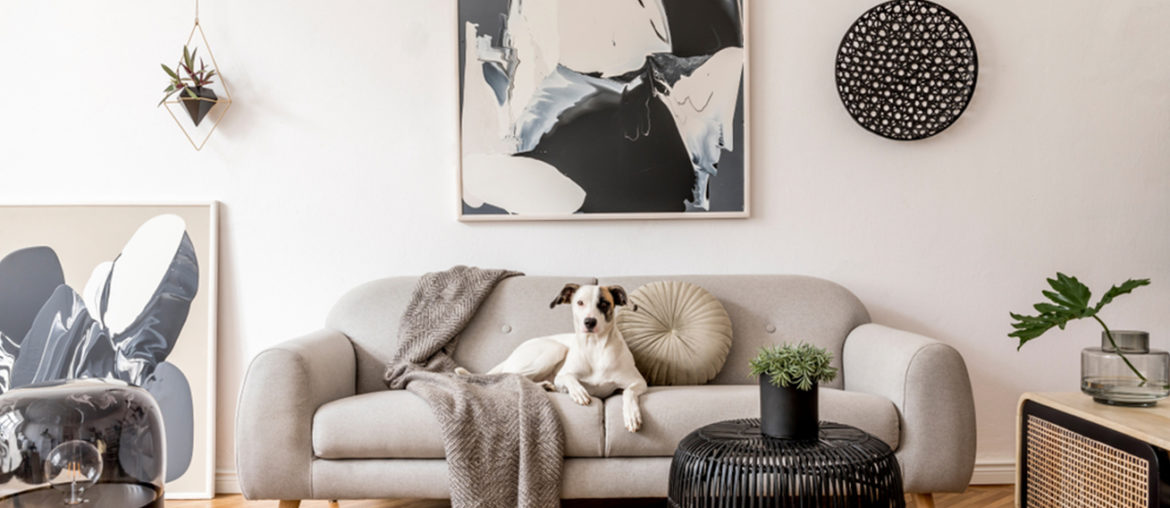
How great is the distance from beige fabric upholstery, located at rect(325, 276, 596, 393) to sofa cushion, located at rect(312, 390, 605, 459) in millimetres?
505

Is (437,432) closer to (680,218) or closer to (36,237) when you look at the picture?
(680,218)

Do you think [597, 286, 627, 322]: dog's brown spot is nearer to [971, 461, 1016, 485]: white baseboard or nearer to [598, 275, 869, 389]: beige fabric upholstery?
[598, 275, 869, 389]: beige fabric upholstery

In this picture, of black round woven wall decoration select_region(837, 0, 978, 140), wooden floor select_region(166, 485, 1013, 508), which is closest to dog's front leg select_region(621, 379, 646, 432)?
wooden floor select_region(166, 485, 1013, 508)

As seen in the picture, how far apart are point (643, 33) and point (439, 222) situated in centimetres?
111

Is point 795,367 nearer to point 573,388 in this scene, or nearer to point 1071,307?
point 573,388

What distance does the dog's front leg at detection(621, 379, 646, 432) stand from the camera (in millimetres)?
2205

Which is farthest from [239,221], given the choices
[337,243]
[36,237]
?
[36,237]

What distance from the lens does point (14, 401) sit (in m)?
1.20

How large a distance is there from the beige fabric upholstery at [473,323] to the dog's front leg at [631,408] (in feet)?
1.75

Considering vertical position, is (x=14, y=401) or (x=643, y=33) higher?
(x=643, y=33)

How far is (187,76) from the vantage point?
3.07 metres

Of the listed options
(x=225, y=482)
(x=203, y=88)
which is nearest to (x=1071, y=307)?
(x=225, y=482)

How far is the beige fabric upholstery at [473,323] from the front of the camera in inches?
109

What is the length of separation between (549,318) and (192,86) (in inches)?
66.5
